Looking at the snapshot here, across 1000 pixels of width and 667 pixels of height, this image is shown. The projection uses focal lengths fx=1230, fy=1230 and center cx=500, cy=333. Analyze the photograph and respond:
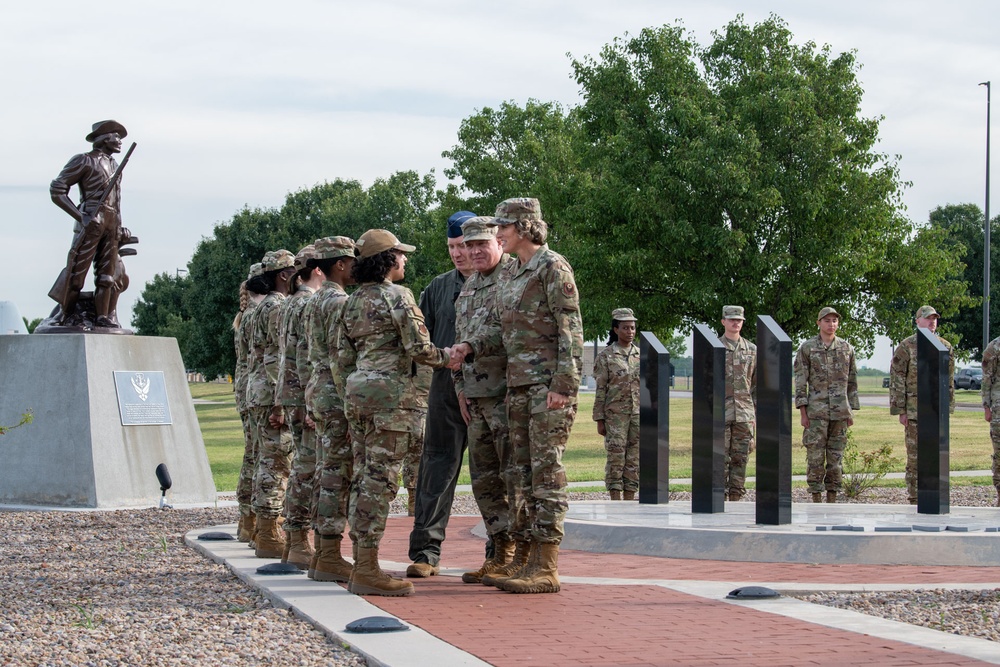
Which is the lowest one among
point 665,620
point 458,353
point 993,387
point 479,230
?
point 665,620

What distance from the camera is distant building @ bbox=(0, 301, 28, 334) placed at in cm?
3918

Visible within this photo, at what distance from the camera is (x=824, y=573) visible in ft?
26.7

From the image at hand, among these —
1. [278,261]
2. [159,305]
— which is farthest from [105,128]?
[159,305]

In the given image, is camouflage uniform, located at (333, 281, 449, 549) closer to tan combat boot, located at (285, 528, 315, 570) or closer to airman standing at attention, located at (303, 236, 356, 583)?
airman standing at attention, located at (303, 236, 356, 583)

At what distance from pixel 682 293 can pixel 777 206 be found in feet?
8.91

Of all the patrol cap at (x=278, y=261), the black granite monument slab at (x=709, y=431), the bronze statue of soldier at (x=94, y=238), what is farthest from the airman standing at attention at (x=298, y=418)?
the bronze statue of soldier at (x=94, y=238)

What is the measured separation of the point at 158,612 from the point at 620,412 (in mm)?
7681

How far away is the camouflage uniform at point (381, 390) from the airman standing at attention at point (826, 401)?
762cm

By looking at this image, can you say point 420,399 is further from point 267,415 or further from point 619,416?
point 619,416

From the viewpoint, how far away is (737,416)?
43.7 ft

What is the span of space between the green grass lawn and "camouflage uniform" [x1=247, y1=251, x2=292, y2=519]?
8075 millimetres

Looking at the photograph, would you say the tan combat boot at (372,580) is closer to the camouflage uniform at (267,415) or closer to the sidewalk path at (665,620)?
the sidewalk path at (665,620)

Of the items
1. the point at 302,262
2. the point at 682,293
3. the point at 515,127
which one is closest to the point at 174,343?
the point at 302,262

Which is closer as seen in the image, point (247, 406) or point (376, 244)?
point (376, 244)
